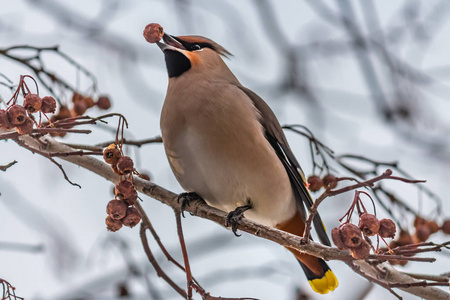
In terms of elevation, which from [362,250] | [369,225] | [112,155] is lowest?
[362,250]

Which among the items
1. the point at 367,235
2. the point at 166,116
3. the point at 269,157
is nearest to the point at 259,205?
the point at 269,157

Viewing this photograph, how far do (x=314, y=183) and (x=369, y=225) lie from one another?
1338 millimetres

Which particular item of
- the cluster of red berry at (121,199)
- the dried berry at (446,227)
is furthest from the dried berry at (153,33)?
the dried berry at (446,227)

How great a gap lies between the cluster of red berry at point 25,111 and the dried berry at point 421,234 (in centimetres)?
224

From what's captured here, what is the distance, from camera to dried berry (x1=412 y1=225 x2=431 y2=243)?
3.56 m

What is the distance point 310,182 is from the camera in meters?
3.59

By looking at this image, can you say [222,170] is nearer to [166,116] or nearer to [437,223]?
[166,116]

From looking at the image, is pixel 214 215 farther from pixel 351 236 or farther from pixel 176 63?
pixel 176 63

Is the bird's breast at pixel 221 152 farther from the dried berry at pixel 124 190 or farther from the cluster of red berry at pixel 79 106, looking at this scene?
the dried berry at pixel 124 190

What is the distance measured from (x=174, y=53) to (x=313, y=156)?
1158 millimetres

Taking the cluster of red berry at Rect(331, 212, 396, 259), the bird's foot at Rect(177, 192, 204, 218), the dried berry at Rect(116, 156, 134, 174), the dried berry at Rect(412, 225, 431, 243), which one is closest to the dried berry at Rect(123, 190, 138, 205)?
the dried berry at Rect(116, 156, 134, 174)

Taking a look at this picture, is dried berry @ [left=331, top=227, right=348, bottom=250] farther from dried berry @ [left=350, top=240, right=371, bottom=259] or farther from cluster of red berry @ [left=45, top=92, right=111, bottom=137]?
cluster of red berry @ [left=45, top=92, right=111, bottom=137]

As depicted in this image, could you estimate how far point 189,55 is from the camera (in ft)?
13.3

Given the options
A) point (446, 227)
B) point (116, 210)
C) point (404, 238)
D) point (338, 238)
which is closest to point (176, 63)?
point (116, 210)
